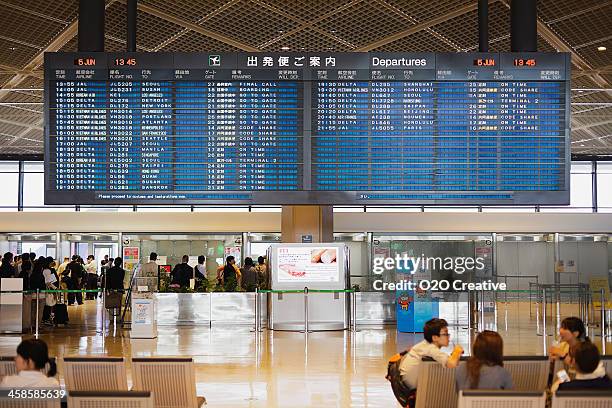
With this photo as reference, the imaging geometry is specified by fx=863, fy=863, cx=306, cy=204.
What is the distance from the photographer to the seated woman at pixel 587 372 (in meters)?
6.16

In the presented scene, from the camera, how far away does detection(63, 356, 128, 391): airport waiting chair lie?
23.9 feet

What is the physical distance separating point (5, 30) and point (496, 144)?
28.1 ft

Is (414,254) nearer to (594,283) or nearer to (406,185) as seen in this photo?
(594,283)

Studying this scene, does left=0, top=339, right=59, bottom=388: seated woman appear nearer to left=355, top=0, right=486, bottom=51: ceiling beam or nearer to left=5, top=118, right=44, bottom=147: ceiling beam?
left=355, top=0, right=486, bottom=51: ceiling beam

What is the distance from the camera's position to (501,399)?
5430 mm

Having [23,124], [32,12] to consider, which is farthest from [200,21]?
[23,124]

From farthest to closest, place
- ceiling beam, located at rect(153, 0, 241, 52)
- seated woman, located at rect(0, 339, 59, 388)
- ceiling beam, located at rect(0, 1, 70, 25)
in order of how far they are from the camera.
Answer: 1. ceiling beam, located at rect(153, 0, 241, 52)
2. ceiling beam, located at rect(0, 1, 70, 25)
3. seated woman, located at rect(0, 339, 59, 388)

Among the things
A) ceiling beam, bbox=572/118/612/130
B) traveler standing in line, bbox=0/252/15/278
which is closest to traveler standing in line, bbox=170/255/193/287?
traveler standing in line, bbox=0/252/15/278

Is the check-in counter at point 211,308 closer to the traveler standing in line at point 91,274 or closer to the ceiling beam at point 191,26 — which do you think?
the ceiling beam at point 191,26

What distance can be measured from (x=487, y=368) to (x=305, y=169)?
4.64m

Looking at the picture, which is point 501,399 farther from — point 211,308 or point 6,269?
point 6,269

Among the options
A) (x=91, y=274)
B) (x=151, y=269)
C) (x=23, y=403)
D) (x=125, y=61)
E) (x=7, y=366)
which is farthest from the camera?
(x=91, y=274)

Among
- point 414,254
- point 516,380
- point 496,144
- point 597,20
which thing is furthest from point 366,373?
point 414,254

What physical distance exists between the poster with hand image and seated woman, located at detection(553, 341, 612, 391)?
38.8 ft
